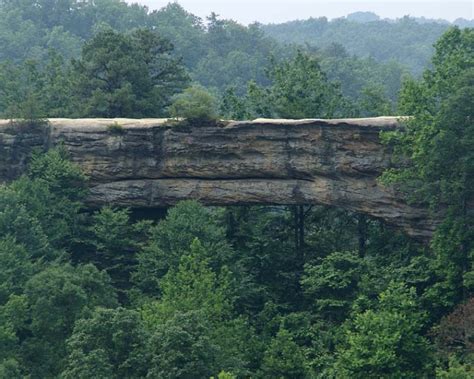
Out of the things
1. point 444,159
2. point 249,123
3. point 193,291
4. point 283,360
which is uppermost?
point 249,123

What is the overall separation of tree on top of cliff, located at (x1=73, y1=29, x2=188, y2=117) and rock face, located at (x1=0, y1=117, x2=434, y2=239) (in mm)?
3797

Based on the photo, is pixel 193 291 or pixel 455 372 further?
pixel 193 291

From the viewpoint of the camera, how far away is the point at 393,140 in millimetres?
27844

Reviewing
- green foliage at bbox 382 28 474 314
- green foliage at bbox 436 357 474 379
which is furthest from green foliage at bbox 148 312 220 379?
green foliage at bbox 382 28 474 314

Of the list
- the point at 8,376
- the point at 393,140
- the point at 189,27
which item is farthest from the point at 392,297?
the point at 189,27

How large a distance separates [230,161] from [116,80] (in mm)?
7464

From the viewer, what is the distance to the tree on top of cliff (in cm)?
3525

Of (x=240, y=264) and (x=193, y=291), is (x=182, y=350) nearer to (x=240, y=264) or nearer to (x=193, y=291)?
(x=193, y=291)

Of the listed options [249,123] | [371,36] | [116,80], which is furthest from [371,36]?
[249,123]

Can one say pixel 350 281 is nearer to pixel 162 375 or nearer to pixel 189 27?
pixel 162 375

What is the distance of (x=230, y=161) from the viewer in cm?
3036

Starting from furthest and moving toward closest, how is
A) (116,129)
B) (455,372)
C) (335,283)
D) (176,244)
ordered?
(116,129)
(176,244)
(335,283)
(455,372)

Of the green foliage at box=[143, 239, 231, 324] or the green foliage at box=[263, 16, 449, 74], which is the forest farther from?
the green foliage at box=[263, 16, 449, 74]

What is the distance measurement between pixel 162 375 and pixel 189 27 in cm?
7067
